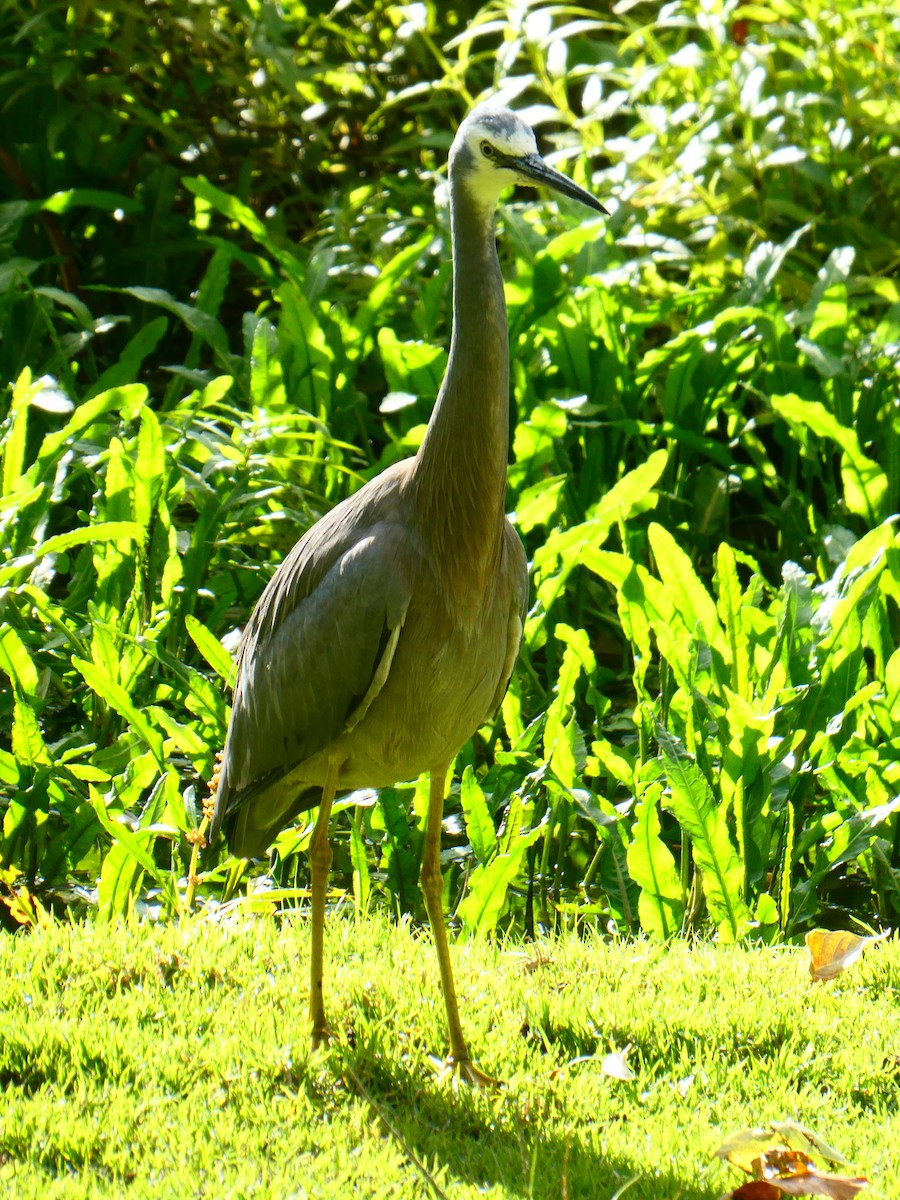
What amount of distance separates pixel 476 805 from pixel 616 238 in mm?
3791

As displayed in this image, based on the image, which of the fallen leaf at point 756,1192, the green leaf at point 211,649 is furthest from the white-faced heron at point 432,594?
the fallen leaf at point 756,1192

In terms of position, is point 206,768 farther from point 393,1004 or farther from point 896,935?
point 896,935

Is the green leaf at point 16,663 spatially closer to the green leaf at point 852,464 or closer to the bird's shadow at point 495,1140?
the bird's shadow at point 495,1140

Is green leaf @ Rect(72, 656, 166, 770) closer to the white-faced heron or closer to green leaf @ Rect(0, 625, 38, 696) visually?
green leaf @ Rect(0, 625, 38, 696)

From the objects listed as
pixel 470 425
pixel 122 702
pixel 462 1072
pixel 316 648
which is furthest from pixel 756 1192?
pixel 122 702

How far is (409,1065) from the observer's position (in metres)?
3.36

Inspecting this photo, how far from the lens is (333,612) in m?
3.46

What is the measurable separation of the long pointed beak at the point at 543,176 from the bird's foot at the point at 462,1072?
200 cm

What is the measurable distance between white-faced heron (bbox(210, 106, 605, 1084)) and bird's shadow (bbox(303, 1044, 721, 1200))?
0.12 m

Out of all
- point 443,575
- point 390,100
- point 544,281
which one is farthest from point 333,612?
point 390,100

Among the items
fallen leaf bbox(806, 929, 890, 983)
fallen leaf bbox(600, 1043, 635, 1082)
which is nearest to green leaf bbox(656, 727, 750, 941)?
fallen leaf bbox(806, 929, 890, 983)

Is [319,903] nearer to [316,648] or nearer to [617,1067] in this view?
[316,648]

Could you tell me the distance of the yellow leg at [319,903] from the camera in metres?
3.42

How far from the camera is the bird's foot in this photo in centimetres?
326
